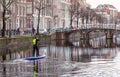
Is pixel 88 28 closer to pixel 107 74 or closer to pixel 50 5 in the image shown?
pixel 50 5

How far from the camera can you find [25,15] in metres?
103

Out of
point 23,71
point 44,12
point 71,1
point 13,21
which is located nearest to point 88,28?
point 44,12

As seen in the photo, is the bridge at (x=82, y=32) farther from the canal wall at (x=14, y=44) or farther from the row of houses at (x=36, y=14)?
the canal wall at (x=14, y=44)

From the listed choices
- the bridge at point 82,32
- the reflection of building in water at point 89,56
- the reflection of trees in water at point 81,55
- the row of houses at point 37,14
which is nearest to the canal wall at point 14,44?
the reflection of trees in water at point 81,55

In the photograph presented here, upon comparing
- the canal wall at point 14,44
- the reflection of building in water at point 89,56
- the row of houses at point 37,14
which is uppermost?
the row of houses at point 37,14

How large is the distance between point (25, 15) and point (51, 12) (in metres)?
24.8

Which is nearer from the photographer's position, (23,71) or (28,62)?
(23,71)

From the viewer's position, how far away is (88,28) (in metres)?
112

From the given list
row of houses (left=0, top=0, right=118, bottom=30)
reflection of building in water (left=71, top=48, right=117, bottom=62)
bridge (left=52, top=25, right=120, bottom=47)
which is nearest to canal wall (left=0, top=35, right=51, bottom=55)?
reflection of building in water (left=71, top=48, right=117, bottom=62)

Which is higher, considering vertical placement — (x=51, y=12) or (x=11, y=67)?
(x=51, y=12)

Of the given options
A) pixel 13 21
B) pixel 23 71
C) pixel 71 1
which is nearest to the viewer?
pixel 23 71

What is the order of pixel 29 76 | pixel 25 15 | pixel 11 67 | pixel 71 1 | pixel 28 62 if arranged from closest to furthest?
1. pixel 29 76
2. pixel 11 67
3. pixel 28 62
4. pixel 25 15
5. pixel 71 1

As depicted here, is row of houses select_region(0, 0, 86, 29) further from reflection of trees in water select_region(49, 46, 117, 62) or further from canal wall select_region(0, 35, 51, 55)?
reflection of trees in water select_region(49, 46, 117, 62)

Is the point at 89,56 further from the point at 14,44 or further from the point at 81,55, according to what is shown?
the point at 14,44
